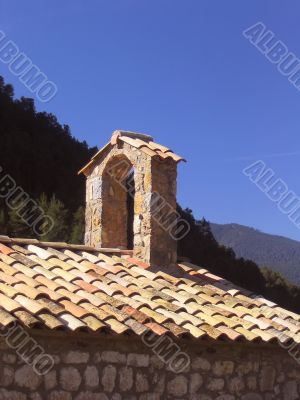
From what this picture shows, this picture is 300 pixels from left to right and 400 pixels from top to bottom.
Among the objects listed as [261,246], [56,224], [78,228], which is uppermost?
[261,246]

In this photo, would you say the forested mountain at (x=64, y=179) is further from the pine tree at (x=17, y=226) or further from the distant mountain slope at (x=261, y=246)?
the distant mountain slope at (x=261, y=246)

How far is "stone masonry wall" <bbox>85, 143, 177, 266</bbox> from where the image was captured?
7441mm

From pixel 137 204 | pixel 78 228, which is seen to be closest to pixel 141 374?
pixel 137 204

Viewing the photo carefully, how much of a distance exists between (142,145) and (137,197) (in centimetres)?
64

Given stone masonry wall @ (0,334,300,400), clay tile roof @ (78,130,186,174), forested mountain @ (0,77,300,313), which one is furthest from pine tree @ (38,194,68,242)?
stone masonry wall @ (0,334,300,400)

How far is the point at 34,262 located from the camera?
6.27 metres

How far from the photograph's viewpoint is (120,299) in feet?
19.2

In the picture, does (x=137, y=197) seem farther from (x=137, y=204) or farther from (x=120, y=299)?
(x=120, y=299)

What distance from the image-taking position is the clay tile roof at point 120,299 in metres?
4.92

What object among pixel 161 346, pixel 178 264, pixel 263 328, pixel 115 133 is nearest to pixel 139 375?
pixel 161 346

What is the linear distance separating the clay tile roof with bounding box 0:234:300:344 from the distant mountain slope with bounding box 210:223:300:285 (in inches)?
1342

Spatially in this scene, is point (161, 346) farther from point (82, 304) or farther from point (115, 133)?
point (115, 133)

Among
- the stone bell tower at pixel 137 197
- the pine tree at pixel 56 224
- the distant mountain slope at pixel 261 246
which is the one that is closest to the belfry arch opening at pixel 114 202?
the stone bell tower at pixel 137 197

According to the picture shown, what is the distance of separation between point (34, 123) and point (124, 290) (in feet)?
77.1
